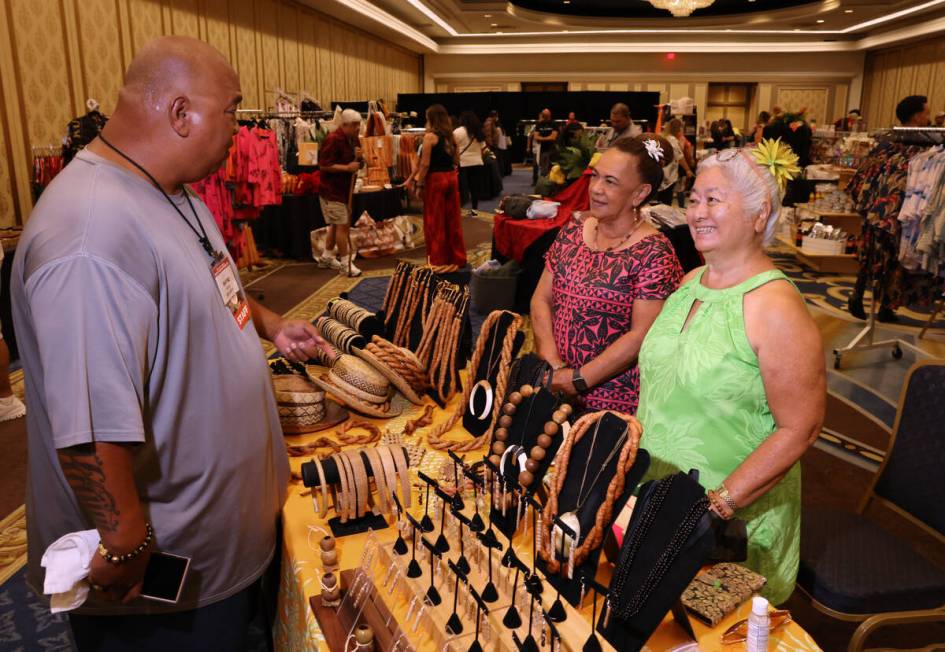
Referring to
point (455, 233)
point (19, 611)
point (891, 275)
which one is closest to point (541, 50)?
point (455, 233)

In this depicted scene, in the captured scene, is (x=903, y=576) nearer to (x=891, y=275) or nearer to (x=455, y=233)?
(x=891, y=275)

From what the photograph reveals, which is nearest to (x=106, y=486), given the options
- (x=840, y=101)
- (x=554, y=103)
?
(x=554, y=103)

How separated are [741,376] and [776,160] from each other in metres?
0.54

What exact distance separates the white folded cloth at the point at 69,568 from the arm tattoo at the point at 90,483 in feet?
0.14

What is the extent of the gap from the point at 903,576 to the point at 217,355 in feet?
6.18

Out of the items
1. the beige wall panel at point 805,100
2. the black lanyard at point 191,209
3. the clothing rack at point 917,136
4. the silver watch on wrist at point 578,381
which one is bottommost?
the silver watch on wrist at point 578,381

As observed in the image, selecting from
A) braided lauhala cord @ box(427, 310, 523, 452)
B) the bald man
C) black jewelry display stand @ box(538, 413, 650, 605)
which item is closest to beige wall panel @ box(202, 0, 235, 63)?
braided lauhala cord @ box(427, 310, 523, 452)

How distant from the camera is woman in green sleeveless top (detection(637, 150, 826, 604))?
1473 mm

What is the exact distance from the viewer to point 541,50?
2200cm

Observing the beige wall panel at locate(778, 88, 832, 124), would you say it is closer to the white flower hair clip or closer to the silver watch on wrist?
the white flower hair clip

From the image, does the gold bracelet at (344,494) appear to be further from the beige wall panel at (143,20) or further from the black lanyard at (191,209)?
the beige wall panel at (143,20)

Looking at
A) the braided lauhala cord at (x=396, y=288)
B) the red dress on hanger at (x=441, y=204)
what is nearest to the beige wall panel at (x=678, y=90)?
the red dress on hanger at (x=441, y=204)

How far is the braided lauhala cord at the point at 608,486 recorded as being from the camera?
1.26m

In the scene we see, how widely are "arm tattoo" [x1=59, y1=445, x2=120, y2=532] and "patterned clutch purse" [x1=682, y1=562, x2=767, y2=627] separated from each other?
999 millimetres
